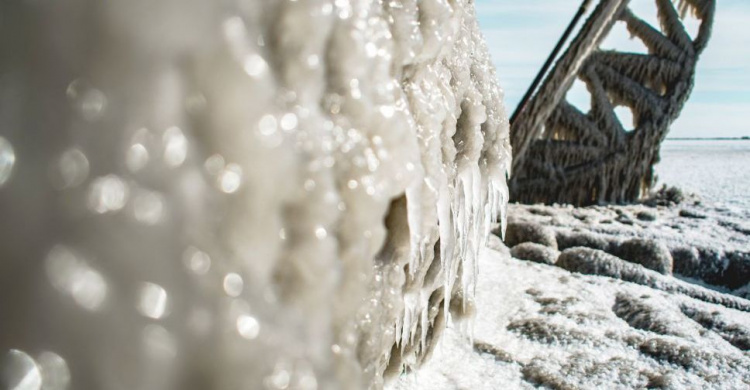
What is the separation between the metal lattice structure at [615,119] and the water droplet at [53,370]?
4.69 metres

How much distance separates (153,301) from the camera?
54cm

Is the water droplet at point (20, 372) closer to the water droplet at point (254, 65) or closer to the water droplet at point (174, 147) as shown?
the water droplet at point (174, 147)

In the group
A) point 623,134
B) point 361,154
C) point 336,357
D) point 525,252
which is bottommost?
point 525,252

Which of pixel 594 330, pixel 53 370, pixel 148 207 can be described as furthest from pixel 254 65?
pixel 594 330

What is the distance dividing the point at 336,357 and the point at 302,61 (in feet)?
1.14

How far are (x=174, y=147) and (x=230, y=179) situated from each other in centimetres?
6

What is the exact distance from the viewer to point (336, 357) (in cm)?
74

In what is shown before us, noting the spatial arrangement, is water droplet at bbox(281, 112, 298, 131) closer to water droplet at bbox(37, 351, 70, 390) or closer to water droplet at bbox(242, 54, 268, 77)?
water droplet at bbox(242, 54, 268, 77)

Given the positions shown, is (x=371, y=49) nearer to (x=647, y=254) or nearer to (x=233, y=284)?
(x=233, y=284)

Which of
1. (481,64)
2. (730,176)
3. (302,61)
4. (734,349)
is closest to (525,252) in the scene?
(734,349)

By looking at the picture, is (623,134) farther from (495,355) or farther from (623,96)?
(495,355)

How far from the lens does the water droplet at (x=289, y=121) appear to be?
68 centimetres

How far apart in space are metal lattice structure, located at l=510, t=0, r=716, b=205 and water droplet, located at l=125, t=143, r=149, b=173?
4603mm

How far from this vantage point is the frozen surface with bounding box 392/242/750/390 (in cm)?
190
